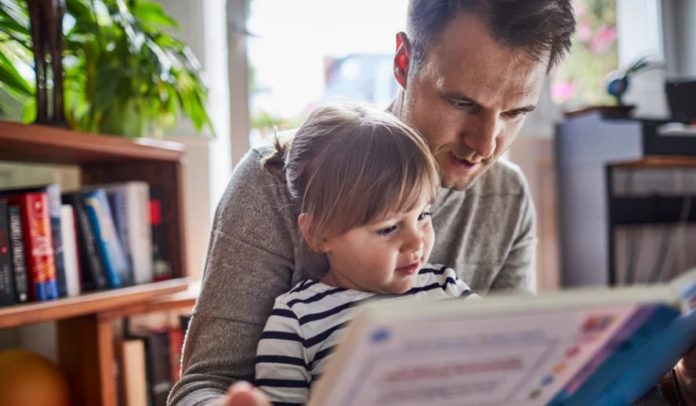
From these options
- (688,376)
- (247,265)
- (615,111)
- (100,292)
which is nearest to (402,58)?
(247,265)

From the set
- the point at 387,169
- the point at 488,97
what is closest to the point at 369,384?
the point at 387,169

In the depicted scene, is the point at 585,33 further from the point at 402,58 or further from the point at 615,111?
the point at 402,58

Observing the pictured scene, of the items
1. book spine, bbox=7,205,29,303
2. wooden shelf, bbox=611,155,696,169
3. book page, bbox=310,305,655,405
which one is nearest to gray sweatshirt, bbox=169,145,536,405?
book page, bbox=310,305,655,405

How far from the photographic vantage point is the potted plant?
158cm

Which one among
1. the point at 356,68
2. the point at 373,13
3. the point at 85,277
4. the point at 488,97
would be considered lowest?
the point at 85,277

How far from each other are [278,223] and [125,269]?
910 millimetres

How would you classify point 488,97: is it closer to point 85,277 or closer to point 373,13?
point 85,277

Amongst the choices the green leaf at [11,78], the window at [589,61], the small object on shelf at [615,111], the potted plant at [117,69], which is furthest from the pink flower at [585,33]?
the green leaf at [11,78]

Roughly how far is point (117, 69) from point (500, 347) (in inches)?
55.1

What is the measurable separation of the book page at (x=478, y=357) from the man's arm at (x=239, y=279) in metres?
0.37

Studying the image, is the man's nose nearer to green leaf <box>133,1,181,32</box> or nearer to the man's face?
the man's face

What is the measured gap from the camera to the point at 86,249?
5.19 feet

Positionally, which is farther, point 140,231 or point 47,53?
point 140,231

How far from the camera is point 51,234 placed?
1.45 metres
